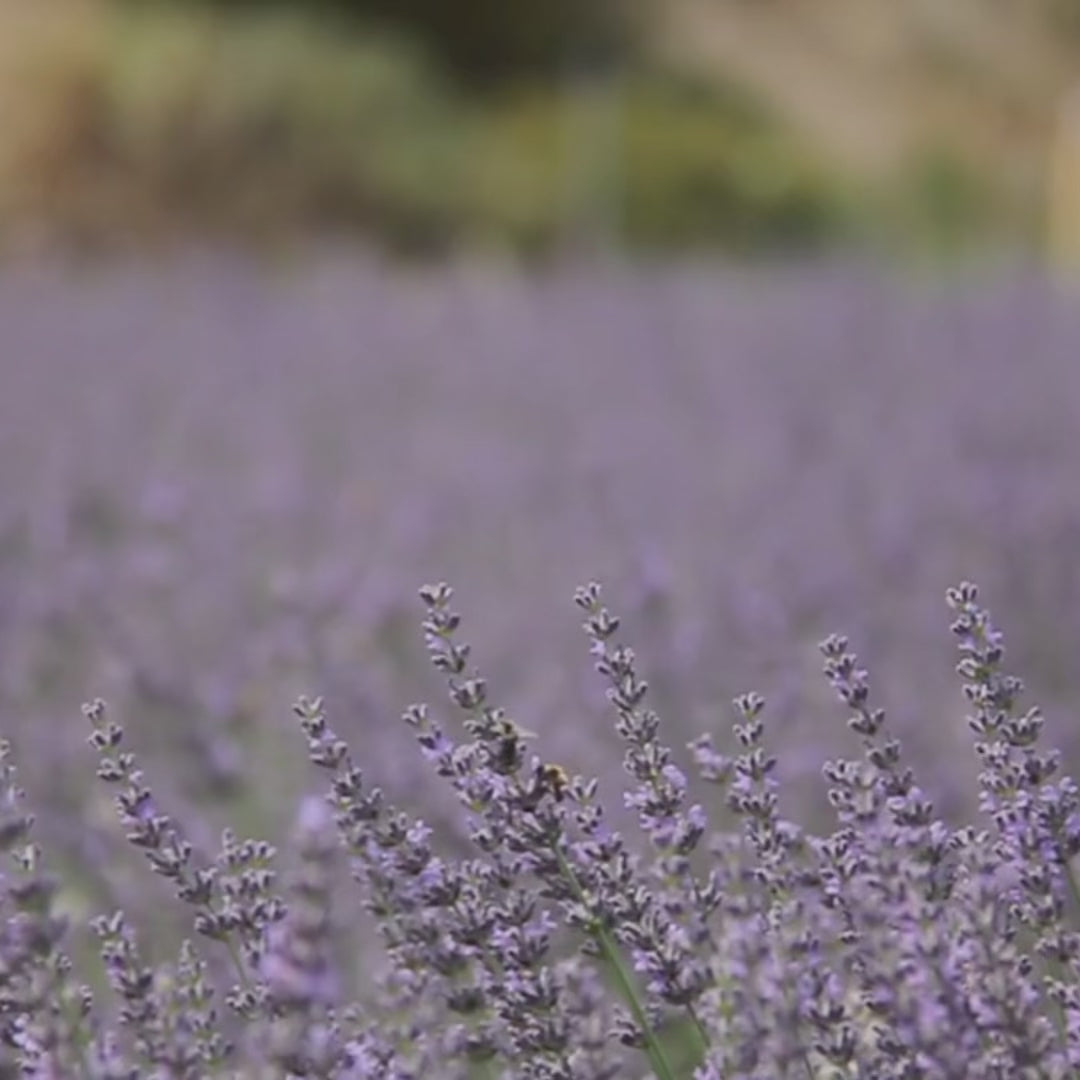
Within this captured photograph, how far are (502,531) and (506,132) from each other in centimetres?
1308

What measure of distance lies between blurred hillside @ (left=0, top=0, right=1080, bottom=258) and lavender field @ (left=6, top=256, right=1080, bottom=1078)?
5613 mm

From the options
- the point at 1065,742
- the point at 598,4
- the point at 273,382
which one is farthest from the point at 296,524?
the point at 598,4

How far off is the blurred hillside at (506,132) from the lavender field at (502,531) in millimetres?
5613

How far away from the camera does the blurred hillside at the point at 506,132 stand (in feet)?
51.6

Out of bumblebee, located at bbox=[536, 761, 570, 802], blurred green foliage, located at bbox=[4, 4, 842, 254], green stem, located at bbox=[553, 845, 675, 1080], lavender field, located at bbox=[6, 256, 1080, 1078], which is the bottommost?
green stem, located at bbox=[553, 845, 675, 1080]

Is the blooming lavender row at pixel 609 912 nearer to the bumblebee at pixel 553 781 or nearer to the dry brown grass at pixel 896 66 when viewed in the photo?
the bumblebee at pixel 553 781

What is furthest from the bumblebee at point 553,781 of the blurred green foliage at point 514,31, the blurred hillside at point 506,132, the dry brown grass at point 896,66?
the dry brown grass at point 896,66

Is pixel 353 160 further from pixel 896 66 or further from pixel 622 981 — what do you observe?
pixel 622 981

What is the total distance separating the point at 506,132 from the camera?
723 inches

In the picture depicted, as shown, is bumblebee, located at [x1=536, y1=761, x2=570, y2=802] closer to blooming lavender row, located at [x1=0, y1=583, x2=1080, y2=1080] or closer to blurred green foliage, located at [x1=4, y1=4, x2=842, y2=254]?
blooming lavender row, located at [x1=0, y1=583, x2=1080, y2=1080]

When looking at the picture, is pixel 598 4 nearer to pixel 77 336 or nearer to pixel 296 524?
pixel 77 336

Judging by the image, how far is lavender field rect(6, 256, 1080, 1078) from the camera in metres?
3.43

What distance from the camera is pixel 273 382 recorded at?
8.03 m

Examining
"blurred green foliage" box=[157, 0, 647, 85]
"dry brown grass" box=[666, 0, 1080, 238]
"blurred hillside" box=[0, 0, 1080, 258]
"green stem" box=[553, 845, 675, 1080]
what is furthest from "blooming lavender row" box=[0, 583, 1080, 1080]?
"dry brown grass" box=[666, 0, 1080, 238]
